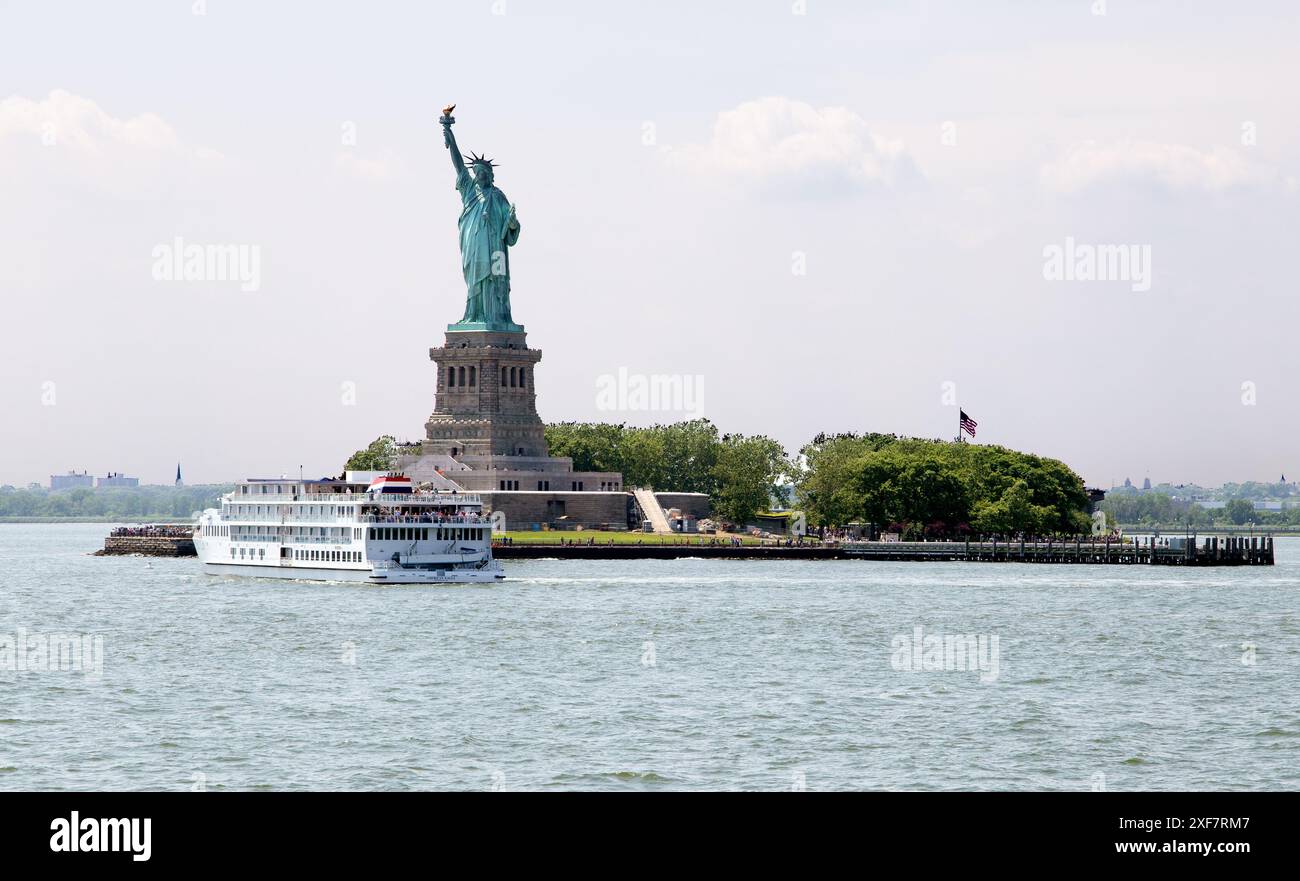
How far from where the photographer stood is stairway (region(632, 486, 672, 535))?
143625 mm

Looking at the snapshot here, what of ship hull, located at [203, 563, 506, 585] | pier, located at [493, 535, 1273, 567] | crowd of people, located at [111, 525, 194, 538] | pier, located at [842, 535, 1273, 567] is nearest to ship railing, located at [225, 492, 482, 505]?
ship hull, located at [203, 563, 506, 585]

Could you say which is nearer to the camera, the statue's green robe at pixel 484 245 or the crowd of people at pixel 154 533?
the statue's green robe at pixel 484 245

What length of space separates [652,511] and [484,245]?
25798 mm

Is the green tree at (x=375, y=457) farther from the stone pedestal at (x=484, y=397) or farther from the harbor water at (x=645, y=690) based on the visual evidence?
the harbor water at (x=645, y=690)

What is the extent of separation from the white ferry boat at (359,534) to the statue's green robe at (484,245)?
1682 inches

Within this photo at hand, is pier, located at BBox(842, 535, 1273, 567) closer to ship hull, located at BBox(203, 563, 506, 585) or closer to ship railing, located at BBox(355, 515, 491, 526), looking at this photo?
ship railing, located at BBox(355, 515, 491, 526)

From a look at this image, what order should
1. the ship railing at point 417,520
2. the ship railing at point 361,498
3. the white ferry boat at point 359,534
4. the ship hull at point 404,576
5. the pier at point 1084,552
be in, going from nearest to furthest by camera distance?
1. the ship hull at point 404,576
2. the white ferry boat at point 359,534
3. the ship railing at point 417,520
4. the ship railing at point 361,498
5. the pier at point 1084,552

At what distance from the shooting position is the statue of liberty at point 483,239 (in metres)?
147

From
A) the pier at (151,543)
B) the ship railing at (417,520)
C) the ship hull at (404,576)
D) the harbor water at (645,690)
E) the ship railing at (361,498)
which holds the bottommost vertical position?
the harbor water at (645,690)

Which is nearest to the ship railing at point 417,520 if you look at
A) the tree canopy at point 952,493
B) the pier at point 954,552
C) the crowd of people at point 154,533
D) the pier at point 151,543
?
the pier at point 954,552

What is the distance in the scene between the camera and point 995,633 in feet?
226
